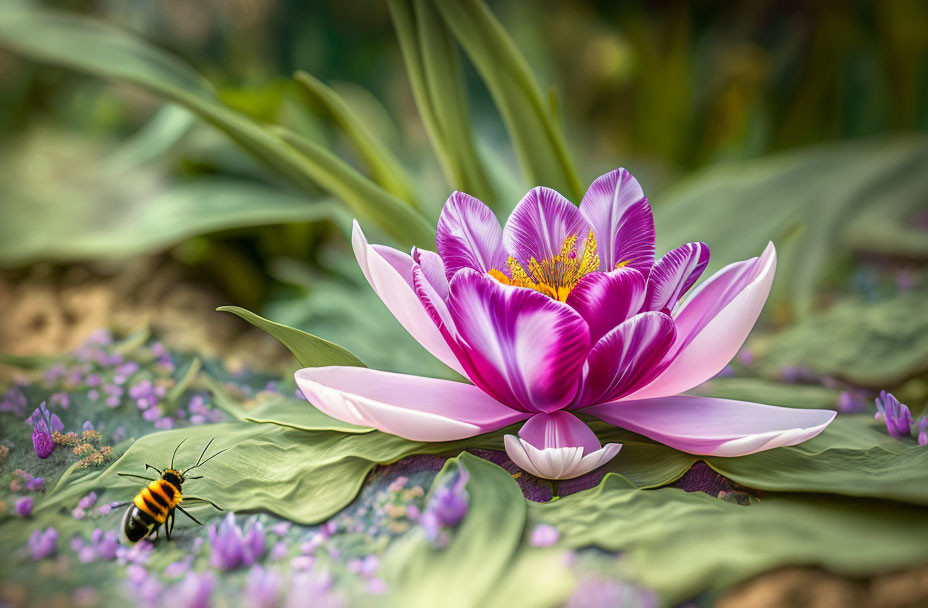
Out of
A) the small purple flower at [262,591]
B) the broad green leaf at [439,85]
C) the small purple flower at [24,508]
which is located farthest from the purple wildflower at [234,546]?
the broad green leaf at [439,85]

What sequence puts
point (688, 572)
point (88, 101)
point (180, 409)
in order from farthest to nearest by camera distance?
point (88, 101) < point (180, 409) < point (688, 572)

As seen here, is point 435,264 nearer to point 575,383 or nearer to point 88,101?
point 575,383

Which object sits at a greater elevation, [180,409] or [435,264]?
[435,264]

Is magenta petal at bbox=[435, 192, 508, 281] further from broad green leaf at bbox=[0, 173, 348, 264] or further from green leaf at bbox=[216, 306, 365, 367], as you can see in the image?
broad green leaf at bbox=[0, 173, 348, 264]

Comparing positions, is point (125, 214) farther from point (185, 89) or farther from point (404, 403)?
point (404, 403)

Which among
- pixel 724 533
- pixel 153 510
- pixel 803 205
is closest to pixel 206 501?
pixel 153 510

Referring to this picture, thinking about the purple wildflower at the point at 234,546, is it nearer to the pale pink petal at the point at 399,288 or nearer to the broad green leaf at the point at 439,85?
the pale pink petal at the point at 399,288

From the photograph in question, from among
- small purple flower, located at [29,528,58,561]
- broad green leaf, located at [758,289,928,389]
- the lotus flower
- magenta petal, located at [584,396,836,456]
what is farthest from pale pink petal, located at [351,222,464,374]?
broad green leaf, located at [758,289,928,389]

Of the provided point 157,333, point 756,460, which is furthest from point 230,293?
point 756,460
